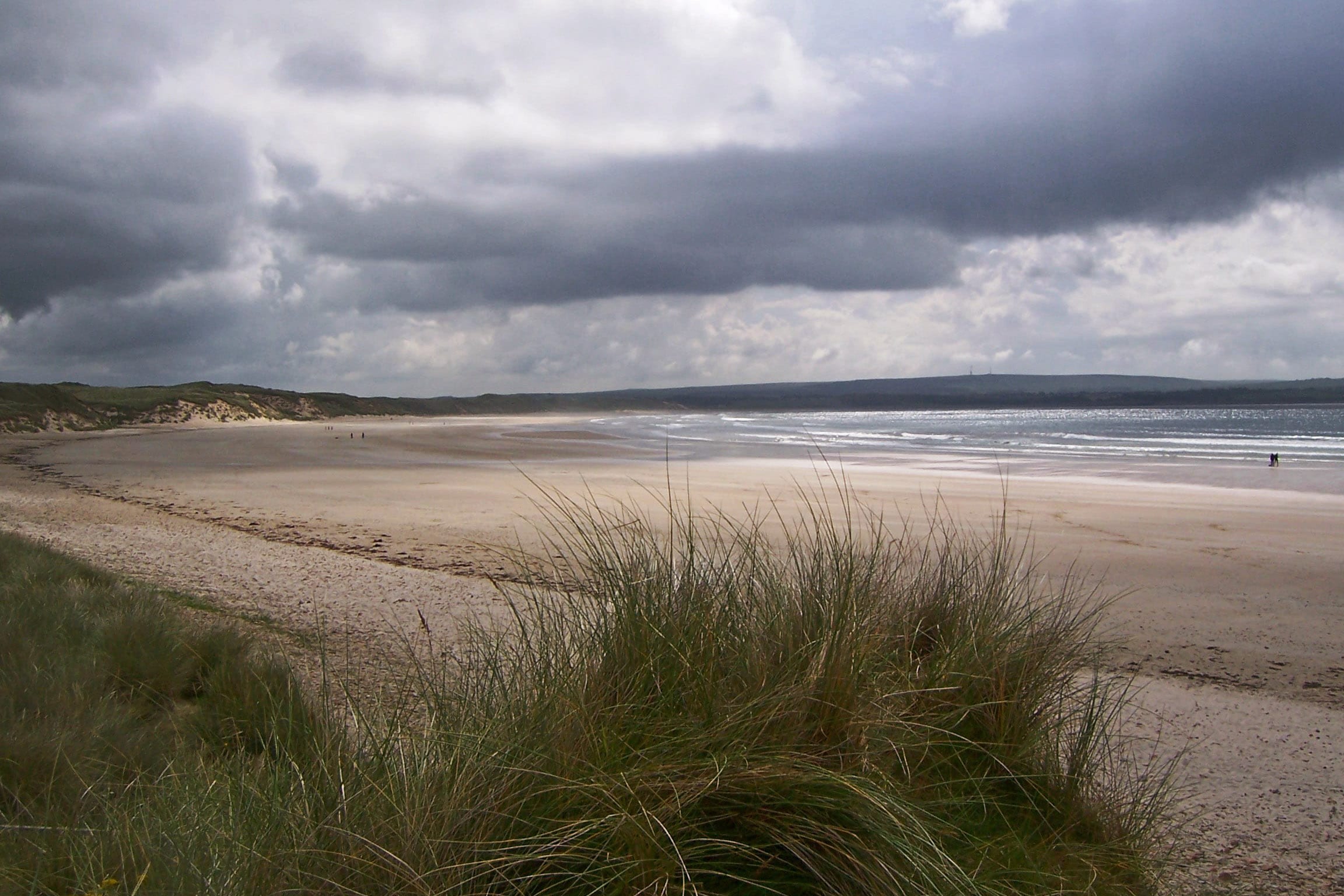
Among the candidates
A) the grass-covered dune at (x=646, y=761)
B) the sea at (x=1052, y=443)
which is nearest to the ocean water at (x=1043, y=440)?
the sea at (x=1052, y=443)

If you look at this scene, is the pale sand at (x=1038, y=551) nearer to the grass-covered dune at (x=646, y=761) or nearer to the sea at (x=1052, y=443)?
the grass-covered dune at (x=646, y=761)

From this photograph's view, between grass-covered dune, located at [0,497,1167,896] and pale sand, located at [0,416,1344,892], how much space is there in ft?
2.83

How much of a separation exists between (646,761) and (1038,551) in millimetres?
9856

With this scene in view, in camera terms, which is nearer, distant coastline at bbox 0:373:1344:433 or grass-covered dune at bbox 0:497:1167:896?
grass-covered dune at bbox 0:497:1167:896

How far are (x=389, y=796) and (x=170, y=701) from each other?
9.26ft

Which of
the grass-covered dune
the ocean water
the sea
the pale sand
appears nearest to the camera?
the grass-covered dune

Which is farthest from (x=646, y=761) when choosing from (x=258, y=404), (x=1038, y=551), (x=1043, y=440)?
(x=258, y=404)

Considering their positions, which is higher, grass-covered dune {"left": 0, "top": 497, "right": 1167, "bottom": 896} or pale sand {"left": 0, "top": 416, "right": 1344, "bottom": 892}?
grass-covered dune {"left": 0, "top": 497, "right": 1167, "bottom": 896}

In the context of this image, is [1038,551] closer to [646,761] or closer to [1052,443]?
[646,761]

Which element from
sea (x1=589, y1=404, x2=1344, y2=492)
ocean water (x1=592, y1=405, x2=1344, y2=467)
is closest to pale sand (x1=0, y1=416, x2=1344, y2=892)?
sea (x1=589, y1=404, x2=1344, y2=492)

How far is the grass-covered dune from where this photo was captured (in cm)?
236

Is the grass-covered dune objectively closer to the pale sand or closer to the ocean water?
the pale sand

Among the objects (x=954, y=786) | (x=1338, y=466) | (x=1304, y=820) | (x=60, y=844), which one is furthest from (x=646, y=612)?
(x=1338, y=466)

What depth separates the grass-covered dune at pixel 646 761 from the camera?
7.73ft
